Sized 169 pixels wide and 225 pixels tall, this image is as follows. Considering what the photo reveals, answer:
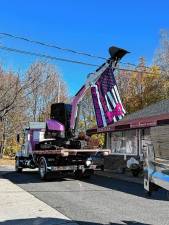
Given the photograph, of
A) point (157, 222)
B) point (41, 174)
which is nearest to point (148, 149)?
point (157, 222)

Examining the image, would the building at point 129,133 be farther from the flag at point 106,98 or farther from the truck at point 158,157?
the truck at point 158,157

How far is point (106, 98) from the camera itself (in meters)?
20.0

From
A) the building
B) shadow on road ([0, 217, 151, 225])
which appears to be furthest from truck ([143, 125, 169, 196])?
the building

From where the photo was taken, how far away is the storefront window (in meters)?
25.8

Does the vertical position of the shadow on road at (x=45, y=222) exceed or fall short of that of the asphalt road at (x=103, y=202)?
it falls short

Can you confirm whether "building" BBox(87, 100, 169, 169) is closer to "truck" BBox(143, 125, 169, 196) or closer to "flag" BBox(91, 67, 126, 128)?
"flag" BBox(91, 67, 126, 128)

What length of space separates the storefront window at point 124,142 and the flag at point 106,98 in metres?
5.18

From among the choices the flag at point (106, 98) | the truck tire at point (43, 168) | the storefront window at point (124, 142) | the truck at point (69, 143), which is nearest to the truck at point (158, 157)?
the truck at point (69, 143)

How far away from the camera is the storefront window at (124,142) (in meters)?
25.8

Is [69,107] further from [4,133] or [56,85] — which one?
[56,85]

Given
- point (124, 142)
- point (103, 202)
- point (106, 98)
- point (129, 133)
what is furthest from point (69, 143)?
point (103, 202)

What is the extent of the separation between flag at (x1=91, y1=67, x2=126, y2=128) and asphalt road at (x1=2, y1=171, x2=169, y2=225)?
3287mm

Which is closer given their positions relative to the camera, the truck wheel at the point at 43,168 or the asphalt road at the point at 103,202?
the asphalt road at the point at 103,202

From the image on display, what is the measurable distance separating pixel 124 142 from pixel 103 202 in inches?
569
